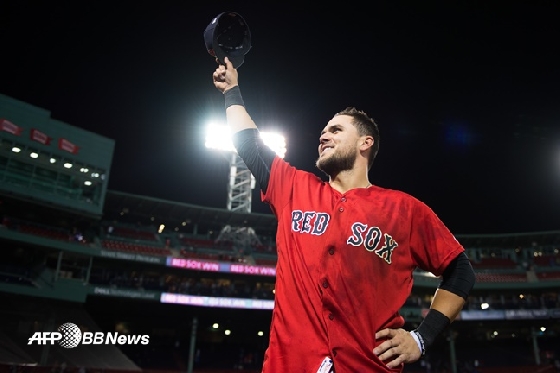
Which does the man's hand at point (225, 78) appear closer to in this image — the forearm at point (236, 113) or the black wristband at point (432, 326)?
the forearm at point (236, 113)

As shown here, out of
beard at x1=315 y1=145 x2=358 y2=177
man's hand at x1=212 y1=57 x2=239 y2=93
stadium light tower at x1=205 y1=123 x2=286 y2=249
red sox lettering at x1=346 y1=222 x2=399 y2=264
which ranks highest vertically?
stadium light tower at x1=205 y1=123 x2=286 y2=249

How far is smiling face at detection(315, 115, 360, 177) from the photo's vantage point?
117 inches

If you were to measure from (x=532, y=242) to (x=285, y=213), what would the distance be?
46778 millimetres

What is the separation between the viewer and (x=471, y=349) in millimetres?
37938

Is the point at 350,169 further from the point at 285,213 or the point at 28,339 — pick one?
the point at 28,339

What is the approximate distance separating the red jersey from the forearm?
0.35 m

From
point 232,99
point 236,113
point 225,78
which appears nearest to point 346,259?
point 236,113

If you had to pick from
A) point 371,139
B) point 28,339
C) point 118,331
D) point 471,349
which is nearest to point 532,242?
point 471,349

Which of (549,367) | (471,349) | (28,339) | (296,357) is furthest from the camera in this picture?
(471,349)

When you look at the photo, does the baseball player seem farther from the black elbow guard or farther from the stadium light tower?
the stadium light tower

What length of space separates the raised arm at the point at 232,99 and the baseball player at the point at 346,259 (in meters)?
0.01

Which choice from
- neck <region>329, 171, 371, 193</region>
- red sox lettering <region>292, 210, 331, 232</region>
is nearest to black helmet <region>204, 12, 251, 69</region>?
neck <region>329, 171, 371, 193</region>

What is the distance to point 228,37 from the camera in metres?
3.44

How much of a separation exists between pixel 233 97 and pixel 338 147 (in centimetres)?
87
